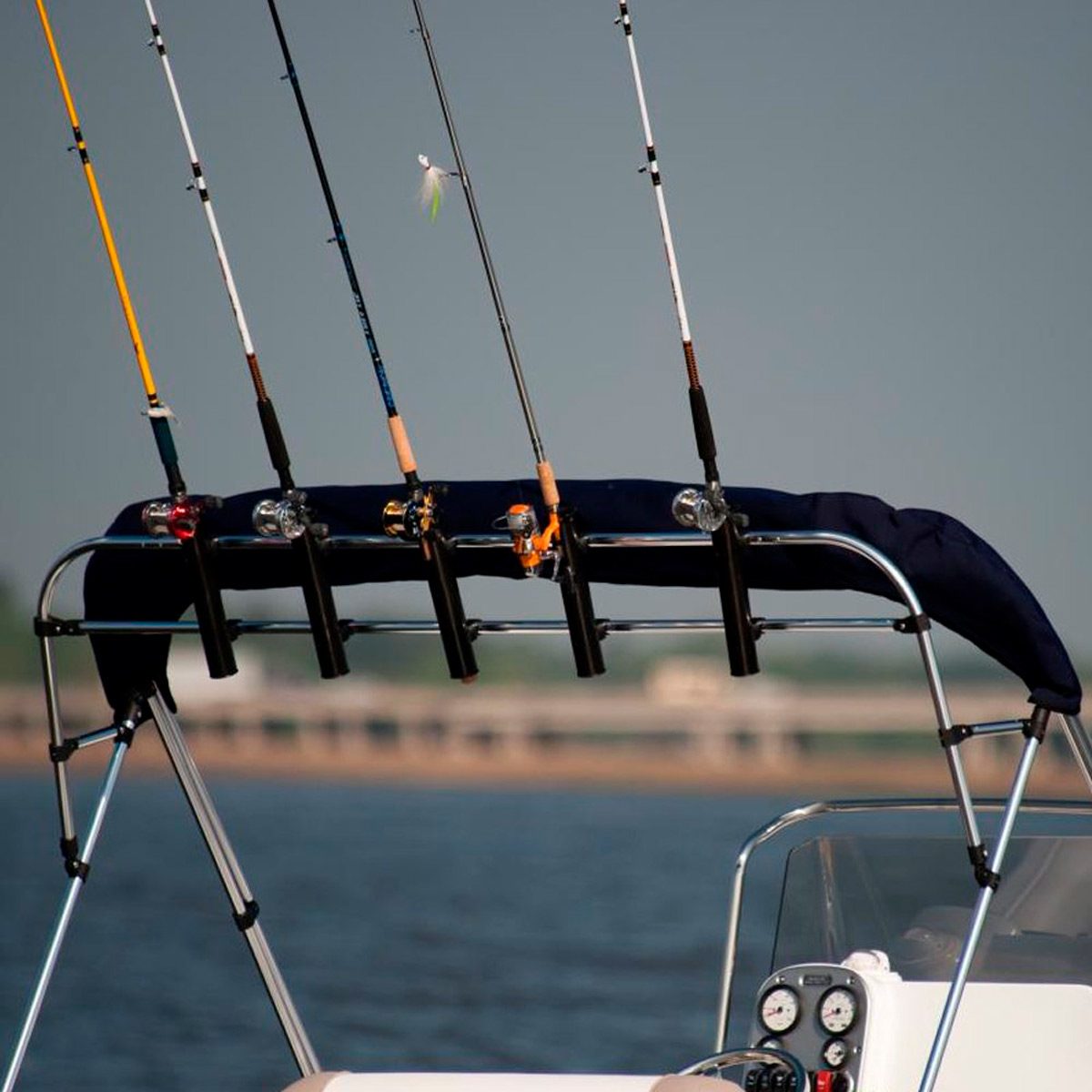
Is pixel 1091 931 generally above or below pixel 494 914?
above

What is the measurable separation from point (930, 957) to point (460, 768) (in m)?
15.5

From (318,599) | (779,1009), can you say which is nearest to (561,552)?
(318,599)

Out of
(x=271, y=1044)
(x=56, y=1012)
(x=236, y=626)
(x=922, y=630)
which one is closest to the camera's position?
(x=922, y=630)

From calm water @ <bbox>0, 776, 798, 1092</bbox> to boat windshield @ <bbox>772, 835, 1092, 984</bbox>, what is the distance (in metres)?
4.07

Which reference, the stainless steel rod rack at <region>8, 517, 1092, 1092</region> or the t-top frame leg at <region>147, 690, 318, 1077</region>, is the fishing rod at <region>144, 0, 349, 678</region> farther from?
the t-top frame leg at <region>147, 690, 318, 1077</region>

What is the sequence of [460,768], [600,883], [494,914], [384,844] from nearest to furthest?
[494,914], [600,883], [384,844], [460,768]

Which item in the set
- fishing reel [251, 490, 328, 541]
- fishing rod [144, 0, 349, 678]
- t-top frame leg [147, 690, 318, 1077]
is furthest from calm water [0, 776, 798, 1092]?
fishing reel [251, 490, 328, 541]

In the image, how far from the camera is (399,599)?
11.8 meters

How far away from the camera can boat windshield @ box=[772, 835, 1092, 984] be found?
266 centimetres

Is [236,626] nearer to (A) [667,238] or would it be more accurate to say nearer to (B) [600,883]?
(A) [667,238]

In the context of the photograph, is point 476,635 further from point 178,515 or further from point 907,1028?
point 907,1028

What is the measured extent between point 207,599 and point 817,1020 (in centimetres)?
91

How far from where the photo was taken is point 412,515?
2.61m

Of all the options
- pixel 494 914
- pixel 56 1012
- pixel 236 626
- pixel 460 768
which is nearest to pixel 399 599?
pixel 494 914
